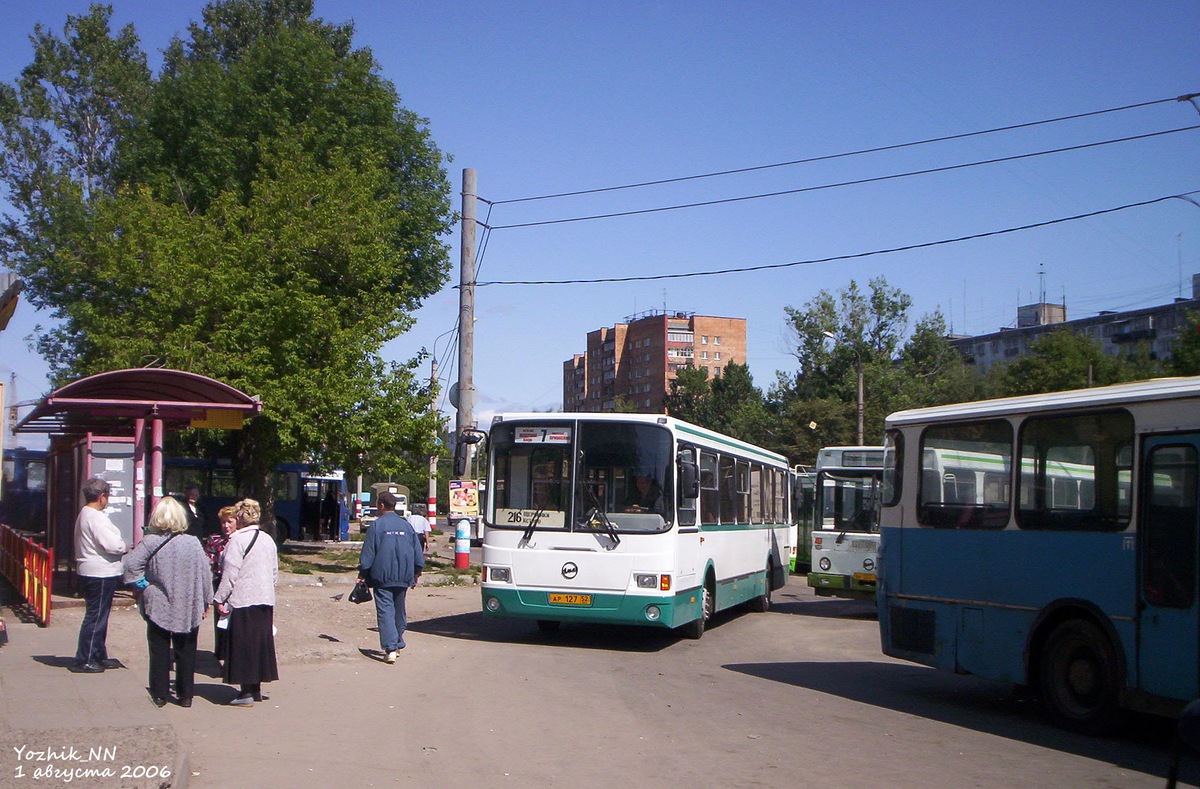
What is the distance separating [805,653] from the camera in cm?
1491

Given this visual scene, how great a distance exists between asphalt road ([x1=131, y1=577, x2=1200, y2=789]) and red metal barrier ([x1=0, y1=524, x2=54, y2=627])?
2910 millimetres

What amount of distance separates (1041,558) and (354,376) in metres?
19.2

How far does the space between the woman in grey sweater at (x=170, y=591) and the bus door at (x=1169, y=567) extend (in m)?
7.67

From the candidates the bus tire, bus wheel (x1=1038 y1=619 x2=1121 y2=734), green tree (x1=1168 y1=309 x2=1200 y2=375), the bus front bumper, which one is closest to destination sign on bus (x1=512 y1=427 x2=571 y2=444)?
the bus front bumper

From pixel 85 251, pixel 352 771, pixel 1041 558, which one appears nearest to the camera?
pixel 352 771

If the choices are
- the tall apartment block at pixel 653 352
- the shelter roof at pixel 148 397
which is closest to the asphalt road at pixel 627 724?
the shelter roof at pixel 148 397

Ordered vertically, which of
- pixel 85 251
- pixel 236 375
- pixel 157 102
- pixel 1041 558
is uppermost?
pixel 157 102

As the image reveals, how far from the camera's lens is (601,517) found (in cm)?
1375

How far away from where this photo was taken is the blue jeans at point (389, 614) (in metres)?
12.4

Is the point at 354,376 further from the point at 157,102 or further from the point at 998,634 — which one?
the point at 998,634

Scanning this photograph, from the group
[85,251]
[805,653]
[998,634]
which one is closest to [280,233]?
[85,251]

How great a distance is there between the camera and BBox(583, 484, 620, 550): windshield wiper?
1364 centimetres

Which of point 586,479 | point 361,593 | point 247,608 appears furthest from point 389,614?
point 247,608

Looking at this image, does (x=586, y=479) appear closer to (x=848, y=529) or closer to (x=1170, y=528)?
(x=1170, y=528)
